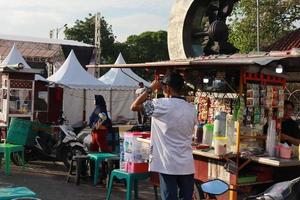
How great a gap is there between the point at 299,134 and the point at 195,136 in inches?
56.3

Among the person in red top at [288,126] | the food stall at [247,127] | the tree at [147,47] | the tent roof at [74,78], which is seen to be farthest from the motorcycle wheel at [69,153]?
the tree at [147,47]

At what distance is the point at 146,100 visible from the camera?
15.8ft

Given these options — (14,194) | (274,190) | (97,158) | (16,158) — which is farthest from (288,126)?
(16,158)

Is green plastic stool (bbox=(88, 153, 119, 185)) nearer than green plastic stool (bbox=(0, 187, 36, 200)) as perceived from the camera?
No

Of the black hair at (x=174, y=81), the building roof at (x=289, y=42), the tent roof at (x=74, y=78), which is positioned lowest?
the black hair at (x=174, y=81)

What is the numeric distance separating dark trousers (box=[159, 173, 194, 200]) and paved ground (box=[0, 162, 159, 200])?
3138 mm

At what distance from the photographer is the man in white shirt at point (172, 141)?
181 inches

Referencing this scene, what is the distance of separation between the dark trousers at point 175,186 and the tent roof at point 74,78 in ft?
44.3

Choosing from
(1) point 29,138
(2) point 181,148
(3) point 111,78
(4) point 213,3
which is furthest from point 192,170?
(3) point 111,78

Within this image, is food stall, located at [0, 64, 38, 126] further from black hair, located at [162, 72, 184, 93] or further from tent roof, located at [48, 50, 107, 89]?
black hair, located at [162, 72, 184, 93]

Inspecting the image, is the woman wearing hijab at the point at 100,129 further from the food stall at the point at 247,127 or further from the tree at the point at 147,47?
the tree at the point at 147,47

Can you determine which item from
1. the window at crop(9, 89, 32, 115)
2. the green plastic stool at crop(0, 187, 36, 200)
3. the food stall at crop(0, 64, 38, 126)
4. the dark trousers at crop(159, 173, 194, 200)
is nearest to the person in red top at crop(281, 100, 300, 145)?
the dark trousers at crop(159, 173, 194, 200)

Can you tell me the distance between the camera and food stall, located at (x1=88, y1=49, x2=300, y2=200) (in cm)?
555

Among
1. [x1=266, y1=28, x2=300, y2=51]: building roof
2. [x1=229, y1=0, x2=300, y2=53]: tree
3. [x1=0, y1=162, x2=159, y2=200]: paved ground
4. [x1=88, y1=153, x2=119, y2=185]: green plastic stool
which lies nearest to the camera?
[x1=0, y1=162, x2=159, y2=200]: paved ground
